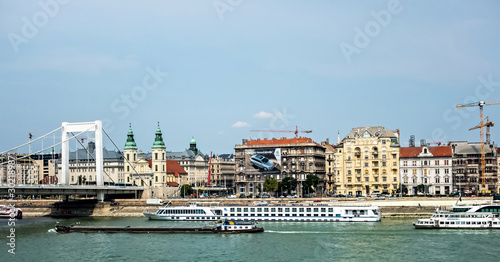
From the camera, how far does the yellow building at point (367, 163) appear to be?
4569 inches

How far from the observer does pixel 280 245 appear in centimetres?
5694

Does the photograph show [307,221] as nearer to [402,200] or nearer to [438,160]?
[402,200]

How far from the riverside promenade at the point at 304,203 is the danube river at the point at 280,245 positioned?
14.1 m

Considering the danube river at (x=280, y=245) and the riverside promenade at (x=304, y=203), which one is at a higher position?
the riverside promenade at (x=304, y=203)

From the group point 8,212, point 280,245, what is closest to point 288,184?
point 8,212

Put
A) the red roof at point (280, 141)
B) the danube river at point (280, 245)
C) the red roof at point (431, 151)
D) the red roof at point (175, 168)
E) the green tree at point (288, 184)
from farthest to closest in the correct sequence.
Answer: the red roof at point (175, 168), the red roof at point (280, 141), the green tree at point (288, 184), the red roof at point (431, 151), the danube river at point (280, 245)

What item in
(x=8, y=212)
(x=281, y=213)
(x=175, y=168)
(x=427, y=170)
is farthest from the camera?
(x=175, y=168)

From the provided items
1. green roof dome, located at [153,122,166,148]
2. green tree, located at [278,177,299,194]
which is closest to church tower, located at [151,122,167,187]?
green roof dome, located at [153,122,166,148]

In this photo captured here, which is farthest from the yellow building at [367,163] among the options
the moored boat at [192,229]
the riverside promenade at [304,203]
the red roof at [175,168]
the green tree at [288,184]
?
the red roof at [175,168]

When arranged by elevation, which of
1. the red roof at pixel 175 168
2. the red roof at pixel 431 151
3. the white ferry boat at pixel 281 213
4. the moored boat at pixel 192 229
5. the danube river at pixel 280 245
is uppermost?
the red roof at pixel 431 151

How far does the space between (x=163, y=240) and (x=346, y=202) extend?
3474 cm

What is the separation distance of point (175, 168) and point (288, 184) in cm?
5886

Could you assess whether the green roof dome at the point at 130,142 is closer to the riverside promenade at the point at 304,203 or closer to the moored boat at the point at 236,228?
the riverside promenade at the point at 304,203

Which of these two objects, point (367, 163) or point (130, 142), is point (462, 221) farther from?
point (130, 142)
